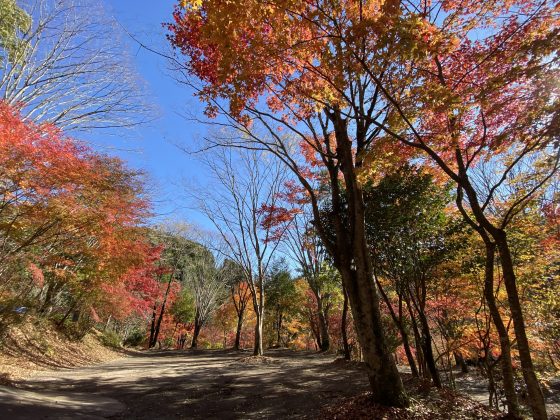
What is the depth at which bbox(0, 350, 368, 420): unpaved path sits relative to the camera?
243 inches

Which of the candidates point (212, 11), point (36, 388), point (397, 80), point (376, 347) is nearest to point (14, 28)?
point (212, 11)

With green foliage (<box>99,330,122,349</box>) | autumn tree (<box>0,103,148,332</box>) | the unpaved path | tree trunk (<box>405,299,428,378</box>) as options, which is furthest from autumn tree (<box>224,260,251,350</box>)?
tree trunk (<box>405,299,428,378</box>)

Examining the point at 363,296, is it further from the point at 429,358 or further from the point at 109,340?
the point at 109,340

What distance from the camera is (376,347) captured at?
543 centimetres

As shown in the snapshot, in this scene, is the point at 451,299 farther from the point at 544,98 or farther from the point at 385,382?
the point at 544,98

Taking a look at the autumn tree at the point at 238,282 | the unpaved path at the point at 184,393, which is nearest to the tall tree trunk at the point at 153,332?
the autumn tree at the point at 238,282

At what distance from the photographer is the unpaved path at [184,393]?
6164 millimetres

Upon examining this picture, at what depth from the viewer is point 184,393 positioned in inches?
316

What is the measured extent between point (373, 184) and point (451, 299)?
162 inches

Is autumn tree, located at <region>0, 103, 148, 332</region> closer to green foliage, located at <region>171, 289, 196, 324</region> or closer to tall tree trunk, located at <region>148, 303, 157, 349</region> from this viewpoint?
tall tree trunk, located at <region>148, 303, 157, 349</region>

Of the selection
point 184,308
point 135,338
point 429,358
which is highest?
point 184,308

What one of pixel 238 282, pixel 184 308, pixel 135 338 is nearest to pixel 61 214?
pixel 238 282

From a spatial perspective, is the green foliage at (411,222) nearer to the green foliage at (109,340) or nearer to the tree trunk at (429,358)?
the tree trunk at (429,358)

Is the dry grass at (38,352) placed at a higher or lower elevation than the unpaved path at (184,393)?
higher
